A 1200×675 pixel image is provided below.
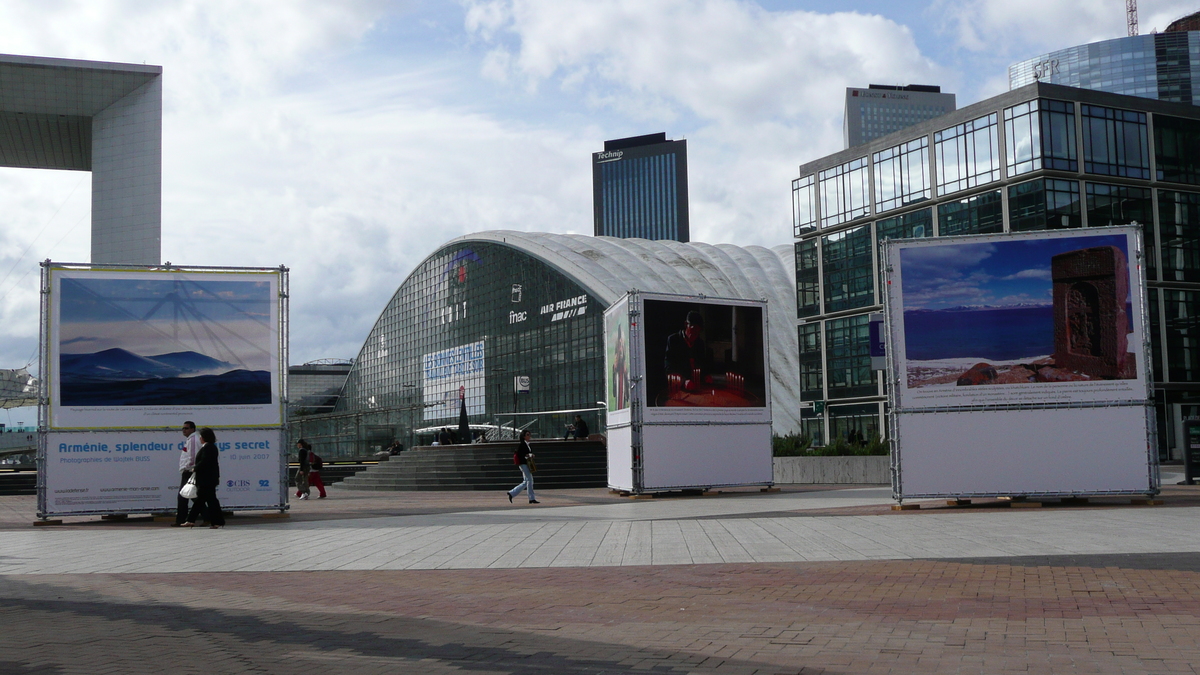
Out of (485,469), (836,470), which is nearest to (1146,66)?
(836,470)

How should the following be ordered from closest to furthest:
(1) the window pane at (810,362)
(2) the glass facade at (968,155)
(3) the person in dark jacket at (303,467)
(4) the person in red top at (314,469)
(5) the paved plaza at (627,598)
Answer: (5) the paved plaza at (627,598), (3) the person in dark jacket at (303,467), (4) the person in red top at (314,469), (2) the glass facade at (968,155), (1) the window pane at (810,362)

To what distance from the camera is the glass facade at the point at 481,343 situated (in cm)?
7650

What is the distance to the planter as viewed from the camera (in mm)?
27750

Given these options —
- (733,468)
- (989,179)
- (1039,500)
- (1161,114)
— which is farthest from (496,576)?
(1161,114)

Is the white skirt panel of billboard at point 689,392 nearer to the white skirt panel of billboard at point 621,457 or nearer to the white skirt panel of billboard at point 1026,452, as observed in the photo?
the white skirt panel of billboard at point 621,457

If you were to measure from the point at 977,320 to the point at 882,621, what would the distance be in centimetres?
1164

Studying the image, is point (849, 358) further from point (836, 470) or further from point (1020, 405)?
point (1020, 405)

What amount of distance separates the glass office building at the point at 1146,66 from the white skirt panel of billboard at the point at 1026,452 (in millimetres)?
169735

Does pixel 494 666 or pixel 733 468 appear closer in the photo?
pixel 494 666

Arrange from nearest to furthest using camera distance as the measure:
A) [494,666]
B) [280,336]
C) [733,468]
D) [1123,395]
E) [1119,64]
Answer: [494,666] < [1123,395] < [280,336] < [733,468] < [1119,64]

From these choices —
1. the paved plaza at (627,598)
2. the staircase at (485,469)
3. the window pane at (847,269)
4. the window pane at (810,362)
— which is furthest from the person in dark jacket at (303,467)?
the window pane at (810,362)

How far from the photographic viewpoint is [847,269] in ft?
191

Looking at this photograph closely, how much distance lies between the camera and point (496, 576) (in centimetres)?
986

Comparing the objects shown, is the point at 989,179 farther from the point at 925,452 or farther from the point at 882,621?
the point at 882,621
